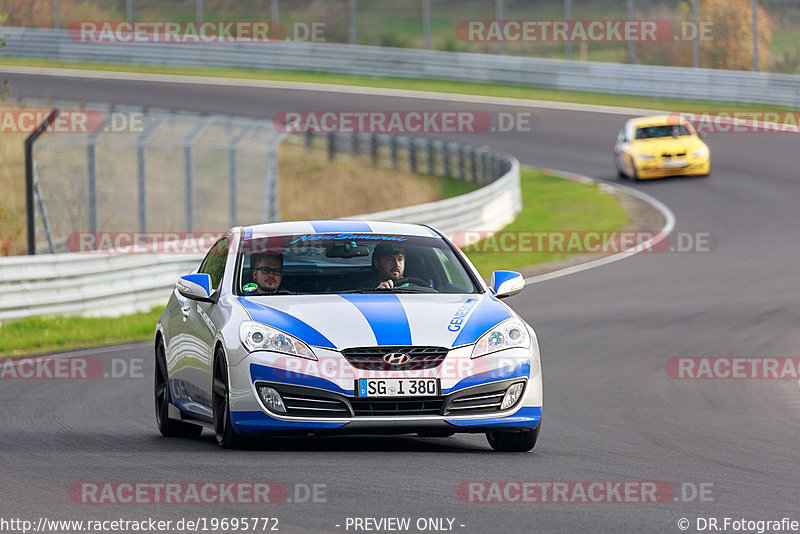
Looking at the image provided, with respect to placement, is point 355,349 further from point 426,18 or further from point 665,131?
point 426,18

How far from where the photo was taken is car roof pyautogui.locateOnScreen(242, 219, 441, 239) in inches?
374

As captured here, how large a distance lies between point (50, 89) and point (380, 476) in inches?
1646

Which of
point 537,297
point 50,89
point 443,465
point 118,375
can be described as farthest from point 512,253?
point 50,89

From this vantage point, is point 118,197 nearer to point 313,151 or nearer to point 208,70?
point 313,151

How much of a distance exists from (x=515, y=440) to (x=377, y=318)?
1198 millimetres

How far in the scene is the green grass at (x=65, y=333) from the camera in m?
16.7

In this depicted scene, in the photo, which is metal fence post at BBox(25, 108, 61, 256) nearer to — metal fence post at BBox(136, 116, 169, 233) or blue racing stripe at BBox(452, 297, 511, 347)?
metal fence post at BBox(136, 116, 169, 233)

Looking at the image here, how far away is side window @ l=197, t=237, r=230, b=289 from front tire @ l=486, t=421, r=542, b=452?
2.11m

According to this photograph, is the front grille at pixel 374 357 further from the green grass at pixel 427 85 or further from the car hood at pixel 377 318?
the green grass at pixel 427 85

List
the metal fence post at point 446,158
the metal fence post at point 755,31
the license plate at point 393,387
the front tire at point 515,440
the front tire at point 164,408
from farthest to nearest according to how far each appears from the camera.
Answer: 1. the metal fence post at point 755,31
2. the metal fence post at point 446,158
3. the front tire at point 164,408
4. the front tire at point 515,440
5. the license plate at point 393,387

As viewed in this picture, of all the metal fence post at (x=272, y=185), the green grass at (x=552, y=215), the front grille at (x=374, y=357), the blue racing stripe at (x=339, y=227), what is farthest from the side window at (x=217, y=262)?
the green grass at (x=552, y=215)

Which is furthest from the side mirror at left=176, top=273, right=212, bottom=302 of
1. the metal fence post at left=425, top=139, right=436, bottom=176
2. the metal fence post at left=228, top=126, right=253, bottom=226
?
the metal fence post at left=425, top=139, right=436, bottom=176

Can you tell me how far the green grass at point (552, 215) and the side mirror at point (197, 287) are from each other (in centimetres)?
1456

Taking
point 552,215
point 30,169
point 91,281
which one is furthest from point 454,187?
point 91,281
